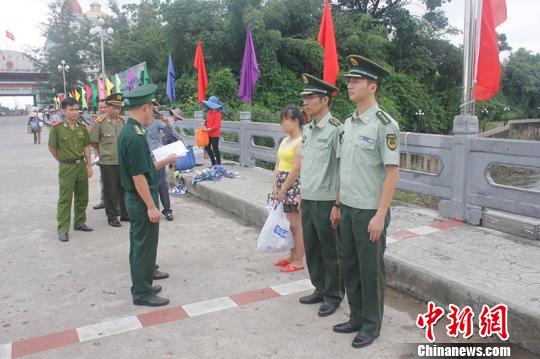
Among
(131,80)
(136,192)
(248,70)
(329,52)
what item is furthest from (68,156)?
(131,80)

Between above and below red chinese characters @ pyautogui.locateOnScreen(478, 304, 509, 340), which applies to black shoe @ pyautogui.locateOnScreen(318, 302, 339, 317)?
below

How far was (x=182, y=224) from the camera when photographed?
645 centimetres

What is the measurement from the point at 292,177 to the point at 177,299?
1447 mm

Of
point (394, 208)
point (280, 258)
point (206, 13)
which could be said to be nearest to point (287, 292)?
point (280, 258)

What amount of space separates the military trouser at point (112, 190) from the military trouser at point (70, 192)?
0.32 meters

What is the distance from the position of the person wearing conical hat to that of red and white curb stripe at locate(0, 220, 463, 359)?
0.56m

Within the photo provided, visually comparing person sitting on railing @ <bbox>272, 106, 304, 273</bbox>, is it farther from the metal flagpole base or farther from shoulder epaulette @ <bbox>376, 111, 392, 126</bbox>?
the metal flagpole base

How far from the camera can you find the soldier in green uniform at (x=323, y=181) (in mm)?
3459

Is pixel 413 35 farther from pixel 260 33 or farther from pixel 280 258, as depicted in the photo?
pixel 280 258

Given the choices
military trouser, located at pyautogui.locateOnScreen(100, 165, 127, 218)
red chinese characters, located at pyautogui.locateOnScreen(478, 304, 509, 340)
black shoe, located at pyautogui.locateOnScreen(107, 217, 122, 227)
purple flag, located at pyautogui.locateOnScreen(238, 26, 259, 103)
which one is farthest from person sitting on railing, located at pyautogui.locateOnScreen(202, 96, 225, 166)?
red chinese characters, located at pyautogui.locateOnScreen(478, 304, 509, 340)

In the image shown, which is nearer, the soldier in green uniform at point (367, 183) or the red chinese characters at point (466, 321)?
the soldier in green uniform at point (367, 183)

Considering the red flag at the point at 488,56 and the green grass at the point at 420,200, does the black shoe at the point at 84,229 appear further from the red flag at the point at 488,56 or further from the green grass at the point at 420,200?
the red flag at the point at 488,56

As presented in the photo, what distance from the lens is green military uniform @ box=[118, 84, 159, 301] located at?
11.7 ft

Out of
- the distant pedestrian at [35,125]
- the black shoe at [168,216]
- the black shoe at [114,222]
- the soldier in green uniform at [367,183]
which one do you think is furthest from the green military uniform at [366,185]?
the distant pedestrian at [35,125]
